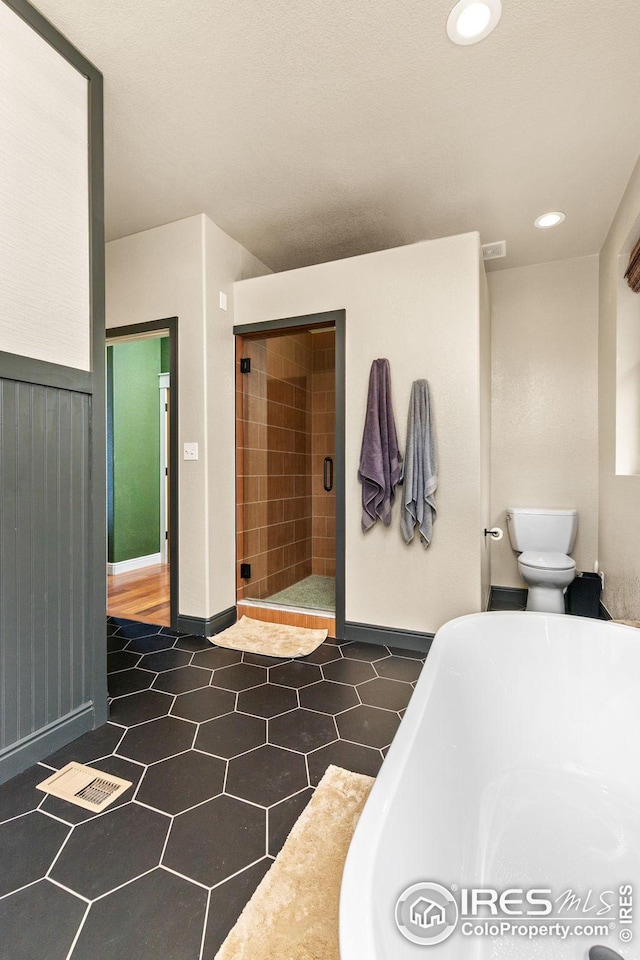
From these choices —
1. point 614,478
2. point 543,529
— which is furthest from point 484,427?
point 543,529

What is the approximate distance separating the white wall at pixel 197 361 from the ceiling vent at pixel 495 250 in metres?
1.83

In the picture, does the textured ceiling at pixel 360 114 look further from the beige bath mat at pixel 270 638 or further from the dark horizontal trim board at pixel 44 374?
the beige bath mat at pixel 270 638

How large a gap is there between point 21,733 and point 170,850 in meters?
0.73

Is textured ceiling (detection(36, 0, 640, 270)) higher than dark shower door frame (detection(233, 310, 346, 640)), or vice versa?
textured ceiling (detection(36, 0, 640, 270))

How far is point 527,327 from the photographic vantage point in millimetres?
3596

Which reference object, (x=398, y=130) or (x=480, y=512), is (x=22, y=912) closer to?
(x=480, y=512)

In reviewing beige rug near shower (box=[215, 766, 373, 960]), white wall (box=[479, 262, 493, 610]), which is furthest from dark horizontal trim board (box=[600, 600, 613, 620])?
beige rug near shower (box=[215, 766, 373, 960])

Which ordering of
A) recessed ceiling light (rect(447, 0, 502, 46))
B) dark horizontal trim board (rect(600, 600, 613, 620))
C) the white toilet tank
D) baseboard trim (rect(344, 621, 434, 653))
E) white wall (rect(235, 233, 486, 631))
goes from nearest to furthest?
recessed ceiling light (rect(447, 0, 502, 46)) → white wall (rect(235, 233, 486, 631)) → baseboard trim (rect(344, 621, 434, 653)) → dark horizontal trim board (rect(600, 600, 613, 620)) → the white toilet tank

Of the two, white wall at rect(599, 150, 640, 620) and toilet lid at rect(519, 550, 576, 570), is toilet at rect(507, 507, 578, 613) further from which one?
white wall at rect(599, 150, 640, 620)

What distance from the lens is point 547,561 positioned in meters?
3.05

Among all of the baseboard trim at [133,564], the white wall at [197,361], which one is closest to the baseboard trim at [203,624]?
the white wall at [197,361]

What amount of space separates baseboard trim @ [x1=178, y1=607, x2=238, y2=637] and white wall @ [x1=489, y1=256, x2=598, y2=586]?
→ 218cm

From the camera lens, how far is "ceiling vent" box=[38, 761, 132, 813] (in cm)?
146

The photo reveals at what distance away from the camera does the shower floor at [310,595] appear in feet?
10.8
